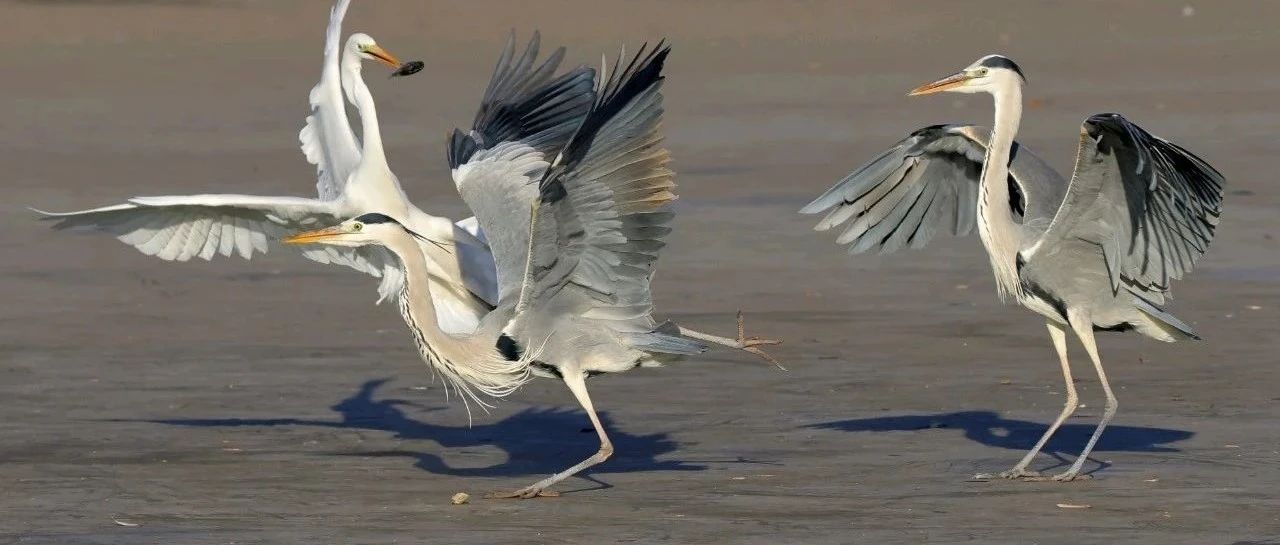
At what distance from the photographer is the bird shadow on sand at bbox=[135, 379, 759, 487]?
947cm

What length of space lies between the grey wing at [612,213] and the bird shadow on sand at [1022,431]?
4.17ft

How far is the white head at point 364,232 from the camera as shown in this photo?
884 centimetres

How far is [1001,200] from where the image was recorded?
9.35 metres

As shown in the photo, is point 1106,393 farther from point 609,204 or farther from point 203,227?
point 203,227

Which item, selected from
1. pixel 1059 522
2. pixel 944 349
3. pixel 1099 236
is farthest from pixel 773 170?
pixel 1059 522

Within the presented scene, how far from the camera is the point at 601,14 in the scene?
27094 millimetres

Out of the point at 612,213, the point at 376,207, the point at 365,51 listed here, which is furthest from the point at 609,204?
the point at 365,51

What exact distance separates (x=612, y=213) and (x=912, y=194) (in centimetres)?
211

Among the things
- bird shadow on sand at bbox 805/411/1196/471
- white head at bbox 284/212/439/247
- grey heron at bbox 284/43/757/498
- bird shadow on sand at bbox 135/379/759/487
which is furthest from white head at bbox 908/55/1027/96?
white head at bbox 284/212/439/247

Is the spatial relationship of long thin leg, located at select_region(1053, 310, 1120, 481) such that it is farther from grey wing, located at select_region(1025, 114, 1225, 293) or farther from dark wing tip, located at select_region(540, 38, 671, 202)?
dark wing tip, located at select_region(540, 38, 671, 202)

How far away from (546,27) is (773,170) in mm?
8635

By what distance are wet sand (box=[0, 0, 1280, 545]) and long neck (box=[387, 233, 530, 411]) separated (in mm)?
444

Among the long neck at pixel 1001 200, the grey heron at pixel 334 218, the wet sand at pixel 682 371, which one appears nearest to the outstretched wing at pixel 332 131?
the grey heron at pixel 334 218

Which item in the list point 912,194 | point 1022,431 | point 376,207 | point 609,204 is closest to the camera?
point 609,204
